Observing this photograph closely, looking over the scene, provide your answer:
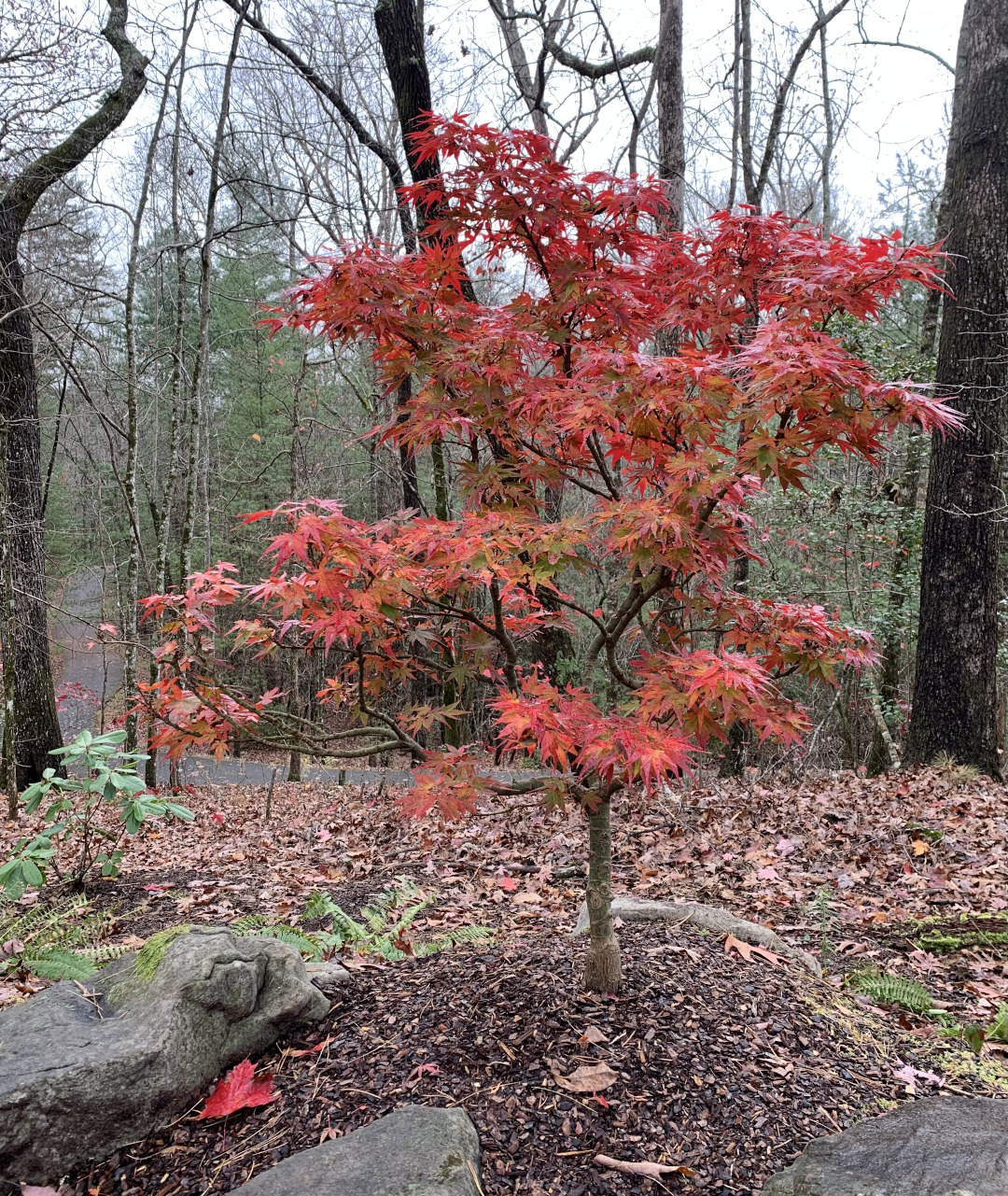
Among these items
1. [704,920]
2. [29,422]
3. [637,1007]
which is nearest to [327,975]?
[637,1007]

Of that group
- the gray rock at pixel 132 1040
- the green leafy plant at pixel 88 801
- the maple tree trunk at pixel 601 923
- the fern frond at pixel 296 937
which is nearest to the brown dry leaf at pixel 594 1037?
the maple tree trunk at pixel 601 923

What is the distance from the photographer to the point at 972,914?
385cm

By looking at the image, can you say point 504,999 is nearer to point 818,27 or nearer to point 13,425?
point 13,425

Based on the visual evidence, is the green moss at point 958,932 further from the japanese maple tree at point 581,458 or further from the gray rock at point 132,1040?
the gray rock at point 132,1040

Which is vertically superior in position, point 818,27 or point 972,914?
point 818,27

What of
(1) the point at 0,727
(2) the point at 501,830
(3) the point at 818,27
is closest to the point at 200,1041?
(2) the point at 501,830

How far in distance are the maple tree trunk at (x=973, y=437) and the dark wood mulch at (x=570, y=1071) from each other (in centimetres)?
410

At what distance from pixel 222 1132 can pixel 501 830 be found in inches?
145

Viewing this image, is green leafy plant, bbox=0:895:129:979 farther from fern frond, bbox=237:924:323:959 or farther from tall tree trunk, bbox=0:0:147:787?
tall tree trunk, bbox=0:0:147:787

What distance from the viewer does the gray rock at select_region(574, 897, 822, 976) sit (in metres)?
3.44

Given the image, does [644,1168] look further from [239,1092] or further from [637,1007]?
[239,1092]

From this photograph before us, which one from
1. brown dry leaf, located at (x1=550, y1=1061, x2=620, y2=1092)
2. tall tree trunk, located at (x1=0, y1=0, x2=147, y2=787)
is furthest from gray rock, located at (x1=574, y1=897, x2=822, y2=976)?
tall tree trunk, located at (x1=0, y1=0, x2=147, y2=787)

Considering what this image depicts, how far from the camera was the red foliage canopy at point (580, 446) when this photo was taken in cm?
222

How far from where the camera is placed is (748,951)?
10.7 ft
